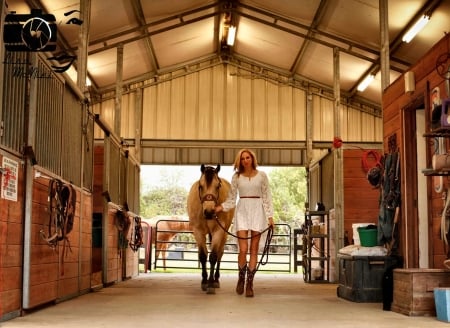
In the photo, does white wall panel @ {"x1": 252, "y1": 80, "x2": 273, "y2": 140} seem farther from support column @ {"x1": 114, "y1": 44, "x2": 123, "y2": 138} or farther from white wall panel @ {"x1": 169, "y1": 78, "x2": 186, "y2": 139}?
support column @ {"x1": 114, "y1": 44, "x2": 123, "y2": 138}

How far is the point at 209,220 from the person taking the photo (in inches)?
262

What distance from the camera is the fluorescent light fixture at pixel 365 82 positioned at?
12.9 metres

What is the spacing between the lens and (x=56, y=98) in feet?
16.9

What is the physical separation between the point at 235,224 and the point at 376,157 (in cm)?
333

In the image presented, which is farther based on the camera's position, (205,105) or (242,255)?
(205,105)

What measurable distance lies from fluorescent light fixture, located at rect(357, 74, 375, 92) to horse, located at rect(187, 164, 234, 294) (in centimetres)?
682

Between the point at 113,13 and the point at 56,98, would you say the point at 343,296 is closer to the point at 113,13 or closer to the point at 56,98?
the point at 56,98

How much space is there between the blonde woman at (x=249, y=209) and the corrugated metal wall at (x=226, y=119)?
28.0 feet

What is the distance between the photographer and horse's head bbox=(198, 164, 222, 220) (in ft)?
19.9

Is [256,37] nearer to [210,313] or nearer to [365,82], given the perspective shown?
[365,82]

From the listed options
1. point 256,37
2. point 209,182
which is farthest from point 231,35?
point 209,182

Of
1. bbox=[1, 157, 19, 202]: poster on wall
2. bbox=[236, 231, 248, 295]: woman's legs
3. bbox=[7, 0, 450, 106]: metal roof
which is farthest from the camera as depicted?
bbox=[7, 0, 450, 106]: metal roof

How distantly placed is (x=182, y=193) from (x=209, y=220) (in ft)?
85.6

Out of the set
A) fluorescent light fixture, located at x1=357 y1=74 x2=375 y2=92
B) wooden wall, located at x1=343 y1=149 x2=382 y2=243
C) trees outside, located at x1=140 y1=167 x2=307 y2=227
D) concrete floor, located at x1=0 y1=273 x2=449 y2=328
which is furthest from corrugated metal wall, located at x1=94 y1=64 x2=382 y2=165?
trees outside, located at x1=140 y1=167 x2=307 y2=227
